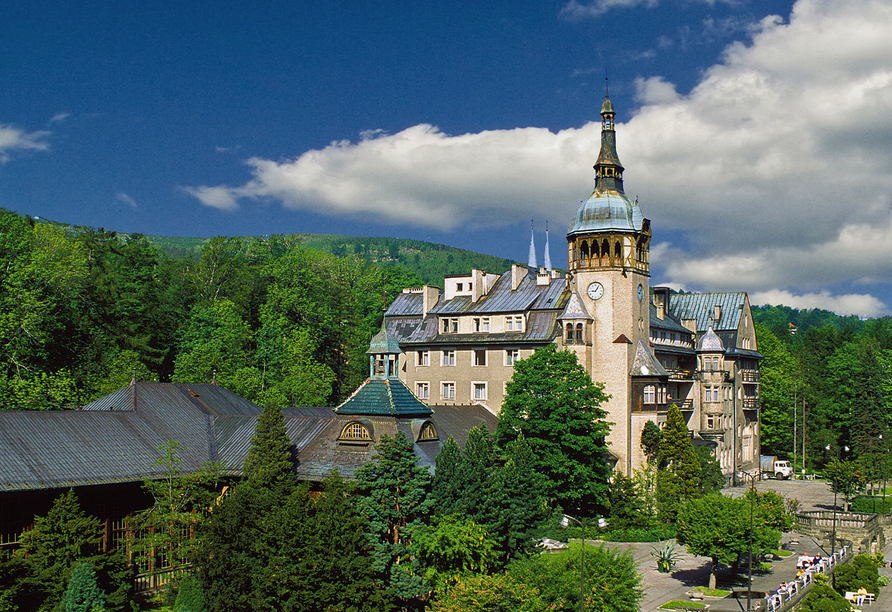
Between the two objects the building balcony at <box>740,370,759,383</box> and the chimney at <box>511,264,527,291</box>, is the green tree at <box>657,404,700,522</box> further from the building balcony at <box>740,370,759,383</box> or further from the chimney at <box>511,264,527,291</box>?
the building balcony at <box>740,370,759,383</box>

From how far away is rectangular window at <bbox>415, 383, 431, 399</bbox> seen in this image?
2940 inches

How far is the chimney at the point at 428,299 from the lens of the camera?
76.9m

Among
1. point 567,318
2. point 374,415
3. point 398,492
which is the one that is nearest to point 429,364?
point 567,318

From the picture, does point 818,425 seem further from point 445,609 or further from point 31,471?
point 31,471

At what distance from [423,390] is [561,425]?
2342cm

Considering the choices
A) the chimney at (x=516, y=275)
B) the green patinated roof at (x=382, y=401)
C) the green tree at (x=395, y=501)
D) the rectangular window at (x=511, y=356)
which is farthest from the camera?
the chimney at (x=516, y=275)

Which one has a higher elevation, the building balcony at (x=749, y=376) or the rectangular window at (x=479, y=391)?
the building balcony at (x=749, y=376)

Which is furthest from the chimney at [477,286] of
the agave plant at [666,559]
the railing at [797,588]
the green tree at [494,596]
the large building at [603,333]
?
the green tree at [494,596]

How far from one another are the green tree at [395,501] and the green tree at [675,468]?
1103 inches

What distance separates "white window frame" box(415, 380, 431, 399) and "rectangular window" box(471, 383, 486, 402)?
5.13 meters

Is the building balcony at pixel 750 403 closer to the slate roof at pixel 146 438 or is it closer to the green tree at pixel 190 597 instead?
the slate roof at pixel 146 438

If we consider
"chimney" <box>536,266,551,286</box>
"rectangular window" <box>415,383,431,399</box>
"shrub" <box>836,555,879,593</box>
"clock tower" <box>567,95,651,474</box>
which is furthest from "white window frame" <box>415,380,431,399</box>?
"shrub" <box>836,555,879,593</box>

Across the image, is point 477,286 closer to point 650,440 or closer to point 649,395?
point 649,395

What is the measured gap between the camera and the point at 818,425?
105 meters
